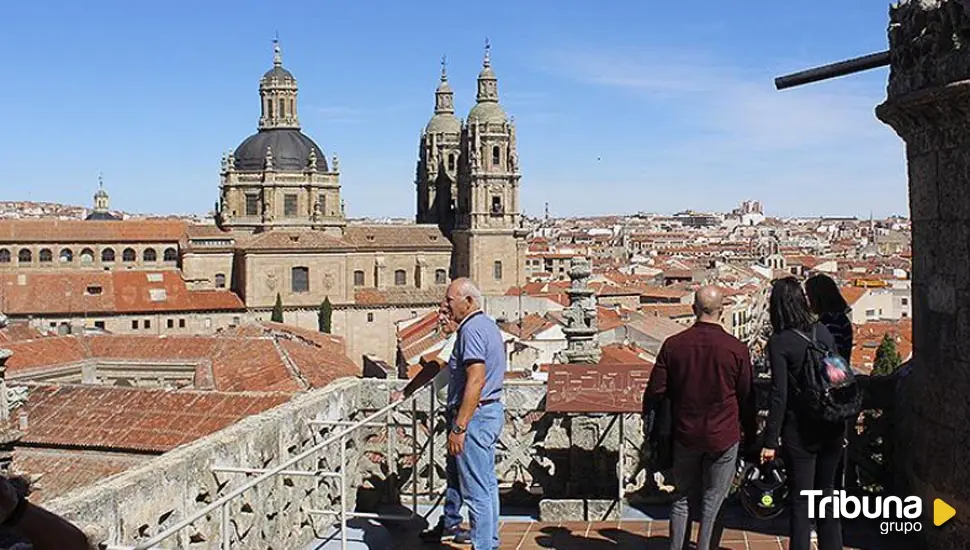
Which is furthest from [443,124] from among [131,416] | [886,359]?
[131,416]

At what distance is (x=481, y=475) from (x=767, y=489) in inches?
56.5

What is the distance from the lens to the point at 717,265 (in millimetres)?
94500

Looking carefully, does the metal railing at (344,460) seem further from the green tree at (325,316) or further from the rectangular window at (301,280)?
the rectangular window at (301,280)

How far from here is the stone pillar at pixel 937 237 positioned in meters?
4.99

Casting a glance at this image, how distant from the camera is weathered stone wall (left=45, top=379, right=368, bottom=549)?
4.36 metres

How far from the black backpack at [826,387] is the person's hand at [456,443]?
65.0 inches

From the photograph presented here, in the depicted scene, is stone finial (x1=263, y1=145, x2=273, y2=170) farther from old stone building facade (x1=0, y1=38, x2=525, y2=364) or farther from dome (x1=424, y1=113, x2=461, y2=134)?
dome (x1=424, y1=113, x2=461, y2=134)

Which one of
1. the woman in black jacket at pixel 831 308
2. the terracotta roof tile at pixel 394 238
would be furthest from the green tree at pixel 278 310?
the woman in black jacket at pixel 831 308

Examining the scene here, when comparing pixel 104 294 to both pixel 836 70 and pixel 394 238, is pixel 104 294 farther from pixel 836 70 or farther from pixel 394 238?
pixel 836 70

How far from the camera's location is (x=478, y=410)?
5422mm

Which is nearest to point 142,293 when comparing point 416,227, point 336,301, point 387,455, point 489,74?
point 336,301

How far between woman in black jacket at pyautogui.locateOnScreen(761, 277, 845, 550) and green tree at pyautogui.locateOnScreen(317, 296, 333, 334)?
51.8 m

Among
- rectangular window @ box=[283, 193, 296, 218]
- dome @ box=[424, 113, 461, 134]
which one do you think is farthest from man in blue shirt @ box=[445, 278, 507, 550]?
dome @ box=[424, 113, 461, 134]

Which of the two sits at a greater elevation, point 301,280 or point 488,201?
point 488,201
